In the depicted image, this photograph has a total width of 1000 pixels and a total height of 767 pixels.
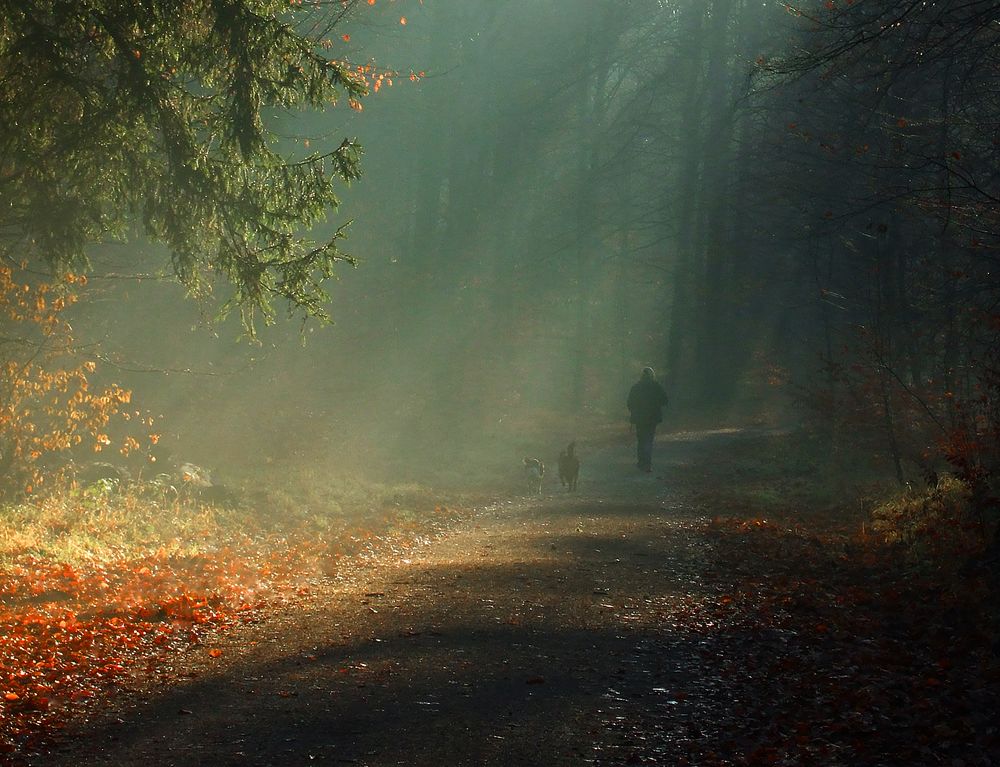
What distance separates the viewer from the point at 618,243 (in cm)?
5297

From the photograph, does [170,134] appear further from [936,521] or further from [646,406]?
[646,406]

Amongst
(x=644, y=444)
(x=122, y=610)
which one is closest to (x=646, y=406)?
(x=644, y=444)

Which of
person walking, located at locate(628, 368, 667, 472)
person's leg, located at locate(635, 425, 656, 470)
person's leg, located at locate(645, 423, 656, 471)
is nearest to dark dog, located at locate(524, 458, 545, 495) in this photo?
person walking, located at locate(628, 368, 667, 472)

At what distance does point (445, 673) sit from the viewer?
7.11 m

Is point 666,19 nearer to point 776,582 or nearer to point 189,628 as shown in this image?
point 776,582

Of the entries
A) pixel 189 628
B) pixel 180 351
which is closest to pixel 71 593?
pixel 189 628

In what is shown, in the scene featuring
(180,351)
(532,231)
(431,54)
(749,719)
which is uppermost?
(431,54)

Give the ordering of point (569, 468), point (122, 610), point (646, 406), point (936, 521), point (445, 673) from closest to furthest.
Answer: point (445, 673), point (122, 610), point (936, 521), point (569, 468), point (646, 406)

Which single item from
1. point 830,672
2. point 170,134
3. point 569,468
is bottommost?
point 830,672

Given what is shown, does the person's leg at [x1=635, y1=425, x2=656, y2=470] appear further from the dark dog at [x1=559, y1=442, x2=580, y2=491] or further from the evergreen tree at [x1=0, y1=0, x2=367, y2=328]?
the evergreen tree at [x1=0, y1=0, x2=367, y2=328]

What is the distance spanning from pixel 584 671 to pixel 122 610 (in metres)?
4.64

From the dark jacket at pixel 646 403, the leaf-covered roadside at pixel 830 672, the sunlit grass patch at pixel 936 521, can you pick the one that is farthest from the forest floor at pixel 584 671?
the dark jacket at pixel 646 403

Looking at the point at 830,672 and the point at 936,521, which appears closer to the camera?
the point at 830,672

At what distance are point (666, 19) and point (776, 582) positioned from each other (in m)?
34.8
